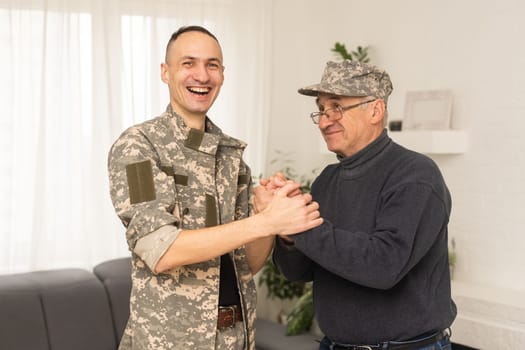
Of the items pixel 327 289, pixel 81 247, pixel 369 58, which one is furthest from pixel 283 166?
pixel 327 289

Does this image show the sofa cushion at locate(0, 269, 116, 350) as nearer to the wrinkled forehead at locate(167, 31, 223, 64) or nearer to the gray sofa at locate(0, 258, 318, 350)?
the gray sofa at locate(0, 258, 318, 350)

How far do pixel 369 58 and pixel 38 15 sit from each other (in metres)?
2.09

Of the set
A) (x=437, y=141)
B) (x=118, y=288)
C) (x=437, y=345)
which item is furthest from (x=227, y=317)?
(x=437, y=141)

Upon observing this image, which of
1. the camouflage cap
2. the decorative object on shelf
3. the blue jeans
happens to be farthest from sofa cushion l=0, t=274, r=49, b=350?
the decorative object on shelf

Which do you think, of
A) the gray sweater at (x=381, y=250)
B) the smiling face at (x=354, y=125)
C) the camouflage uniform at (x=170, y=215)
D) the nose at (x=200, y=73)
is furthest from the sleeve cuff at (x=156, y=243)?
the smiling face at (x=354, y=125)

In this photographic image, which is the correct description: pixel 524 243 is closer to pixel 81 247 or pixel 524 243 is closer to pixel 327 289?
pixel 327 289

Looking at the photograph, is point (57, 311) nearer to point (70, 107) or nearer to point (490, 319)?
point (70, 107)

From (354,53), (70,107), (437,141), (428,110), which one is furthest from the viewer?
(354,53)

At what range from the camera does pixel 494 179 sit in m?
3.92

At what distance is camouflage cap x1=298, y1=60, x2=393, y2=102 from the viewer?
2.28m

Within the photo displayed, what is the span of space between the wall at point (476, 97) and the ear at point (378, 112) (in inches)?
66.6

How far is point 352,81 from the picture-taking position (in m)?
2.29

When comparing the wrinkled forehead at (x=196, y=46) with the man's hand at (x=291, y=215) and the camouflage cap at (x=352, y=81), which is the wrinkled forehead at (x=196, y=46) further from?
the man's hand at (x=291, y=215)

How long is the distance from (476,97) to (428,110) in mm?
317
